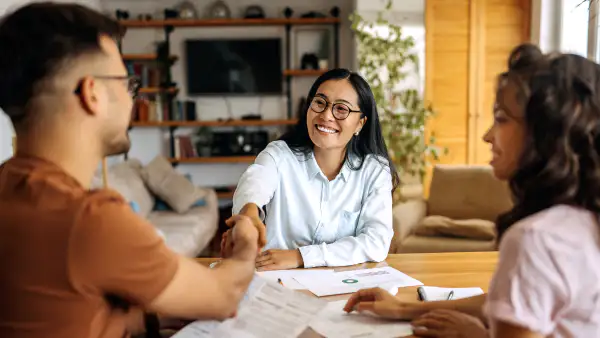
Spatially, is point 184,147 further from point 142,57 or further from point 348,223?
point 348,223

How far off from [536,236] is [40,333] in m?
0.70

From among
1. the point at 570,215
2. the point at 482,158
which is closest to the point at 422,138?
the point at 482,158

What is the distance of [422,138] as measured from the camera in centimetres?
500

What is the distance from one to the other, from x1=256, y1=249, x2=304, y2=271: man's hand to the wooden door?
369 cm

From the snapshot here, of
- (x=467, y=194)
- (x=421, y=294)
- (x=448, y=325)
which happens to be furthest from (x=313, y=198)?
(x=467, y=194)

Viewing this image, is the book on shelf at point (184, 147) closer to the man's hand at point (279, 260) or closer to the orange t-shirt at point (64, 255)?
the man's hand at point (279, 260)

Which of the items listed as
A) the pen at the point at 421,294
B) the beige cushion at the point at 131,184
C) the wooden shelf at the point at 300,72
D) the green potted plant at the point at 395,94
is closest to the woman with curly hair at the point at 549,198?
the pen at the point at 421,294

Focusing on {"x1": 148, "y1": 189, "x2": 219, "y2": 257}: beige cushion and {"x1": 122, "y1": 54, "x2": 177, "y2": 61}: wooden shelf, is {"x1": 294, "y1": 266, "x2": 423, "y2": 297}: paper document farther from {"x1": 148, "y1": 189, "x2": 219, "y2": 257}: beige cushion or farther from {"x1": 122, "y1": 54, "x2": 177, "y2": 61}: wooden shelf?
{"x1": 122, "y1": 54, "x2": 177, "y2": 61}: wooden shelf

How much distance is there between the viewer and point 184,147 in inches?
221

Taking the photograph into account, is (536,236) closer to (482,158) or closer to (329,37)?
(482,158)

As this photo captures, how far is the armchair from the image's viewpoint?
3469 mm

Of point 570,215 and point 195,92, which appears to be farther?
point 195,92

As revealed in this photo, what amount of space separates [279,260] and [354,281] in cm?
24

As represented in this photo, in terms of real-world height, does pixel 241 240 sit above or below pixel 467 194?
above
